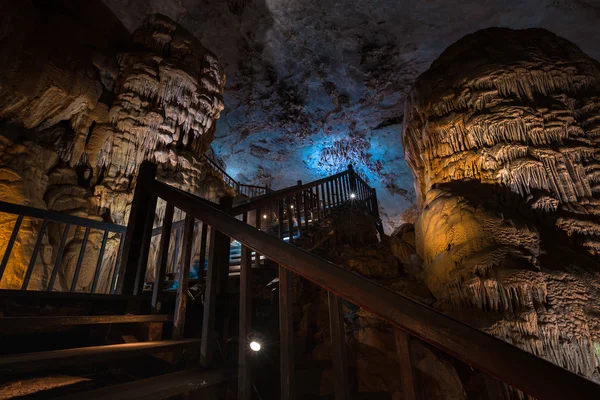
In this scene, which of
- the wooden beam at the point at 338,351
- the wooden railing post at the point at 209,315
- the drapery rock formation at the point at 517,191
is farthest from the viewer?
the drapery rock formation at the point at 517,191

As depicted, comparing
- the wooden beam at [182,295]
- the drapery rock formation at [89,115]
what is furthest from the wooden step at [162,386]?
the drapery rock formation at [89,115]

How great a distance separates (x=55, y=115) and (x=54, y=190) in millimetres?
1864

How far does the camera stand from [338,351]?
1302 millimetres

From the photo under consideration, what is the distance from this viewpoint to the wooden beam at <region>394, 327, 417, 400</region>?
112 centimetres

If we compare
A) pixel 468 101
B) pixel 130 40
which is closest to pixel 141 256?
pixel 468 101

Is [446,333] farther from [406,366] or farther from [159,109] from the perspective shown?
[159,109]

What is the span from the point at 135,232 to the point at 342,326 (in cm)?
226

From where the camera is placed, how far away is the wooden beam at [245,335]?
1.51 m

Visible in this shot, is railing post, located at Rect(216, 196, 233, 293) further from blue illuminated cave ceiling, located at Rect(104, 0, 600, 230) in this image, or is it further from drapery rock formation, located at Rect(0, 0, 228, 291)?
blue illuminated cave ceiling, located at Rect(104, 0, 600, 230)

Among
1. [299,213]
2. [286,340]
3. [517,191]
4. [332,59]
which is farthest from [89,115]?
[517,191]

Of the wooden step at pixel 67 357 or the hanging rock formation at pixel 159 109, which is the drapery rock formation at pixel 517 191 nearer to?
the wooden step at pixel 67 357

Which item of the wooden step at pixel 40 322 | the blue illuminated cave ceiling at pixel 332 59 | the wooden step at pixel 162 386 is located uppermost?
the blue illuminated cave ceiling at pixel 332 59

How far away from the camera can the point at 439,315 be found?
1063 mm

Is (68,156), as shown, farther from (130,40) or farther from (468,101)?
(468,101)
